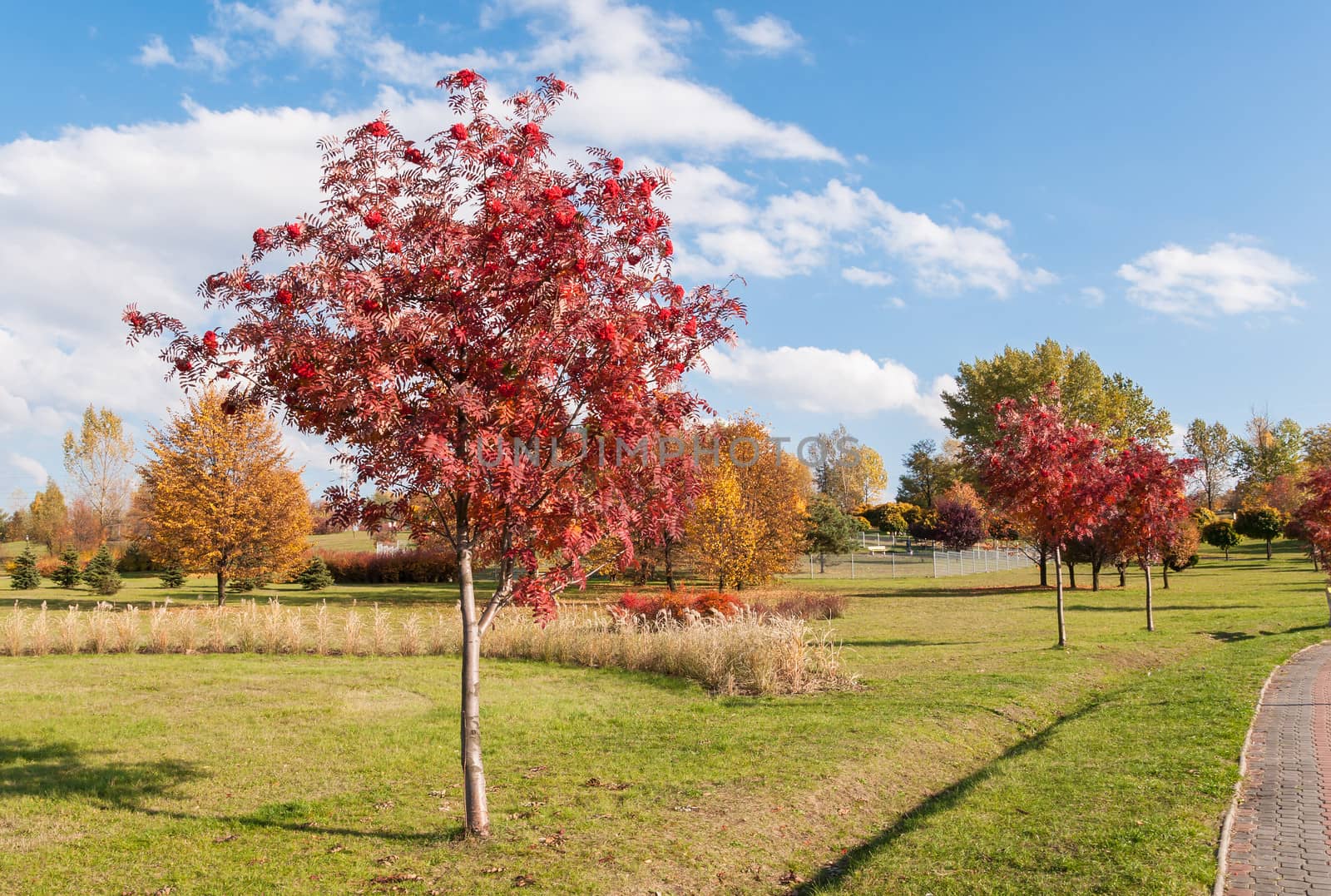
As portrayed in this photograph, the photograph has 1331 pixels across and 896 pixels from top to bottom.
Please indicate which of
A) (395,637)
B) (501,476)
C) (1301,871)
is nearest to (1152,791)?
(1301,871)

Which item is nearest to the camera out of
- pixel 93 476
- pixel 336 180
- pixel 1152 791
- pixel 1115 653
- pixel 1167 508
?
pixel 336 180

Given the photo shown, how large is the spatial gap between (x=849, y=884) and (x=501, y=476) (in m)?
3.52

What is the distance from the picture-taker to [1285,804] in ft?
22.5

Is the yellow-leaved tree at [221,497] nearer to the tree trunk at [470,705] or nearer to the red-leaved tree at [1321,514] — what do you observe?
the tree trunk at [470,705]

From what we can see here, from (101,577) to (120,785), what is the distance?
27558 mm

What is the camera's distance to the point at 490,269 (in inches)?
229

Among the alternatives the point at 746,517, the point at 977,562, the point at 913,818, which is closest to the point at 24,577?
the point at 746,517

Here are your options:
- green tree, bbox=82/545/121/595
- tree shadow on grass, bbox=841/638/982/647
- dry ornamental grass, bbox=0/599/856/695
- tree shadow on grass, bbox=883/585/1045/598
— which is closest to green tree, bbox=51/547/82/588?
green tree, bbox=82/545/121/595

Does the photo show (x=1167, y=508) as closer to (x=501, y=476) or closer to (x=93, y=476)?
(x=501, y=476)

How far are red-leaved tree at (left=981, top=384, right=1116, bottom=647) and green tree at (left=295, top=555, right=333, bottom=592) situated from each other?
94.7 ft

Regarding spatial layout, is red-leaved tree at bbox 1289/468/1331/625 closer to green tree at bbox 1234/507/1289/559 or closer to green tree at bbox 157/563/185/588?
green tree at bbox 1234/507/1289/559

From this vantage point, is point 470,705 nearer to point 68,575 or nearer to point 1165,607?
point 1165,607

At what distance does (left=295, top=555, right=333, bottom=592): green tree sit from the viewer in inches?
Result: 1428

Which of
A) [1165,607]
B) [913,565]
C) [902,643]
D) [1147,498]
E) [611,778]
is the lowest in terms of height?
[913,565]
